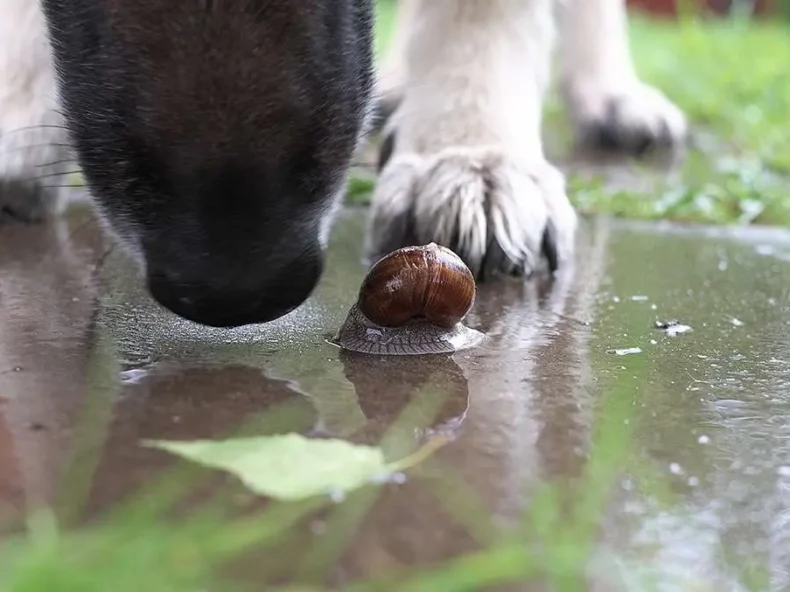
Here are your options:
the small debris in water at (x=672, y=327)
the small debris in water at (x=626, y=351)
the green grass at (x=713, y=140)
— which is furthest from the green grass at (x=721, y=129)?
the small debris in water at (x=626, y=351)

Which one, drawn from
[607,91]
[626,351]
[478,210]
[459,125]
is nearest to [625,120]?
[607,91]

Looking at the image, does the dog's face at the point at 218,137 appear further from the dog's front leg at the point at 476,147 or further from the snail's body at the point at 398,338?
the dog's front leg at the point at 476,147

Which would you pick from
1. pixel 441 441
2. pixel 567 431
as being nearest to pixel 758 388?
pixel 567 431

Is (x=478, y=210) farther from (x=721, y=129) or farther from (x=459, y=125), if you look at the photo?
(x=721, y=129)

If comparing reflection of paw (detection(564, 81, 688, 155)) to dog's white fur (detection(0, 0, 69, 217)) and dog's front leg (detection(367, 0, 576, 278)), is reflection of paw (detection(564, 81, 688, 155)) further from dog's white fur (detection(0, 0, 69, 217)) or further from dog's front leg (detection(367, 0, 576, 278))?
dog's white fur (detection(0, 0, 69, 217))

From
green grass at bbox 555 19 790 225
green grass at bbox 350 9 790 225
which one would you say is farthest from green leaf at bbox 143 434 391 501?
green grass at bbox 555 19 790 225

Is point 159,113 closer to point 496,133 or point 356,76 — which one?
point 356,76
